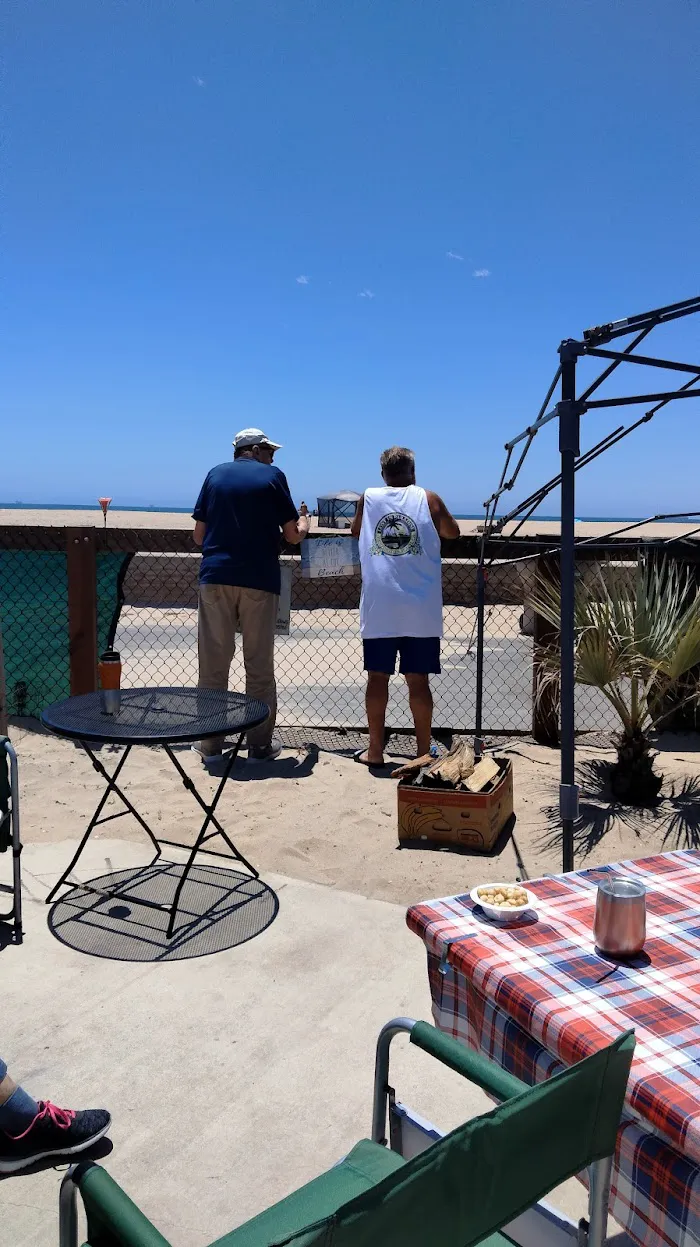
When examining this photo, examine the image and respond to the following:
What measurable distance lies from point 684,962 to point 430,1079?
3.56ft

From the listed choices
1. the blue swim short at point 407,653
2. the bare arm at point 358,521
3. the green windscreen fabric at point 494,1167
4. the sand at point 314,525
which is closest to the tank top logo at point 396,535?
the bare arm at point 358,521

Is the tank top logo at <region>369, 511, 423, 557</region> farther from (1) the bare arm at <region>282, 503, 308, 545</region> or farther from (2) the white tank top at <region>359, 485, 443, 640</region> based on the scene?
(1) the bare arm at <region>282, 503, 308, 545</region>

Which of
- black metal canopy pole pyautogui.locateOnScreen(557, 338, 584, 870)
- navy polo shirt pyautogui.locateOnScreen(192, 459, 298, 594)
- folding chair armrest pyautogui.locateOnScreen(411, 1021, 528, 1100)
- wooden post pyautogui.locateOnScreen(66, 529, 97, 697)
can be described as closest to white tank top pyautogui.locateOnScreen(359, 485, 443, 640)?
navy polo shirt pyautogui.locateOnScreen(192, 459, 298, 594)

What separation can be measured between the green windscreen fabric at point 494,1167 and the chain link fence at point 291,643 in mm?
4533

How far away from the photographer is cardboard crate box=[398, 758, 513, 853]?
4.25 metres

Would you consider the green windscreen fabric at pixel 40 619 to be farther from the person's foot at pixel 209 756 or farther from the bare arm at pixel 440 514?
the bare arm at pixel 440 514

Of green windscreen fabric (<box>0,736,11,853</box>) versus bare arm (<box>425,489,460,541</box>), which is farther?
bare arm (<box>425,489,460,541</box>)

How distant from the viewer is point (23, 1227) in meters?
2.05

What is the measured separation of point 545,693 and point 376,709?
4.03ft

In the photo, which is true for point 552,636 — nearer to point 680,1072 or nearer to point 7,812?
point 7,812

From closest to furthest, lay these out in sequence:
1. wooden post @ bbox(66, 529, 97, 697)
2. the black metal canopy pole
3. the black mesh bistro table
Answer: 1. the black metal canopy pole
2. the black mesh bistro table
3. wooden post @ bbox(66, 529, 97, 697)

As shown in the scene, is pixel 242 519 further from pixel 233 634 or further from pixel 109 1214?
pixel 109 1214

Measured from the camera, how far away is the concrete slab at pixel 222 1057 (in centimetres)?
217

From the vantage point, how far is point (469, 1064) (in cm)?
142
